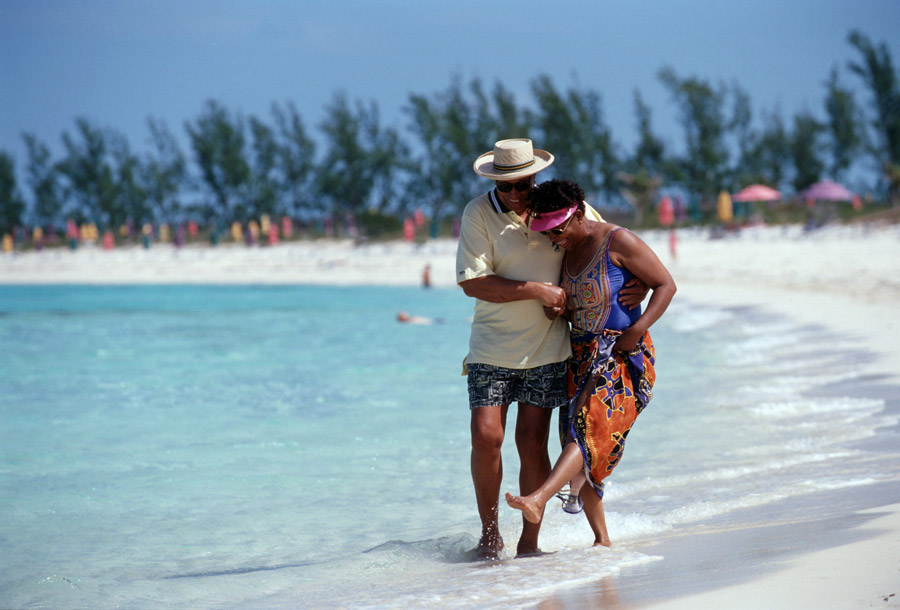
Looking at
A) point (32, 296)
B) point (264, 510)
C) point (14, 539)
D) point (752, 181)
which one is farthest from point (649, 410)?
point (752, 181)

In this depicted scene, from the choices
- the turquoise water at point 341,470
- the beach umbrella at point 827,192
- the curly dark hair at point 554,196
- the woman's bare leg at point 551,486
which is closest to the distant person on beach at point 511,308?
the curly dark hair at point 554,196

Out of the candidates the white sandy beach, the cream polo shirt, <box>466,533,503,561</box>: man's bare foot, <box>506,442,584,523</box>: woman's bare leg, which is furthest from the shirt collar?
the white sandy beach

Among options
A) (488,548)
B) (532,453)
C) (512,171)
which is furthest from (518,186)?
(488,548)

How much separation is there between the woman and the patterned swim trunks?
0.11 meters

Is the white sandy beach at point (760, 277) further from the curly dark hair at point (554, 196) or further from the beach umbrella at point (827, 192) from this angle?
the beach umbrella at point (827, 192)

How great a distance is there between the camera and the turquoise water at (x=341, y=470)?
3580mm

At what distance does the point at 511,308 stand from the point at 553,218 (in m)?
0.40

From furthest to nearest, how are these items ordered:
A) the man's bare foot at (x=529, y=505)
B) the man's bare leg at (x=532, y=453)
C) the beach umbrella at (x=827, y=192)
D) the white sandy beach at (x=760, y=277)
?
the beach umbrella at (x=827, y=192), the man's bare leg at (x=532, y=453), the man's bare foot at (x=529, y=505), the white sandy beach at (x=760, y=277)

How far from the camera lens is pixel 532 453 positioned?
11.8 ft

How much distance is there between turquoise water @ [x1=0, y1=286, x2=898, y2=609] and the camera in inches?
141

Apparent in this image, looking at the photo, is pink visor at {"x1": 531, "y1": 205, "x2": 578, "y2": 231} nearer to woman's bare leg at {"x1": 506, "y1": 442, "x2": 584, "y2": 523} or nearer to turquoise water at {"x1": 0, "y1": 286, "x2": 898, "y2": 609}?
woman's bare leg at {"x1": 506, "y1": 442, "x2": 584, "y2": 523}

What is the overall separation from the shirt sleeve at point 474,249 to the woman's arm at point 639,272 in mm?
444

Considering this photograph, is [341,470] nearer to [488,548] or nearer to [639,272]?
[488,548]

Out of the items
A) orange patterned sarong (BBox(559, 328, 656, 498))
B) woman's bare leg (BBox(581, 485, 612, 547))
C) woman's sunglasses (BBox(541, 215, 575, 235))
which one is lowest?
woman's bare leg (BBox(581, 485, 612, 547))
